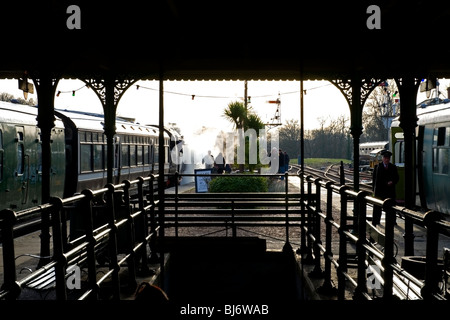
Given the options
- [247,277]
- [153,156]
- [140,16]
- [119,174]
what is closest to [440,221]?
[140,16]

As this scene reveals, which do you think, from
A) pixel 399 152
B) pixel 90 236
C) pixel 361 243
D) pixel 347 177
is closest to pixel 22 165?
pixel 90 236

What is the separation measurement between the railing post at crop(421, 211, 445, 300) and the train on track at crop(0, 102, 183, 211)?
11440mm

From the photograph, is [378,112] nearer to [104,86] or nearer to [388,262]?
[104,86]

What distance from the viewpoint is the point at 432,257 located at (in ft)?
9.73

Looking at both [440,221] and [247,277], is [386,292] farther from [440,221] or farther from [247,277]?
[247,277]

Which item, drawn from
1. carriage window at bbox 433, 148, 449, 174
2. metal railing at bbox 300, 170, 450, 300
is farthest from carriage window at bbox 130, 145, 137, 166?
metal railing at bbox 300, 170, 450, 300

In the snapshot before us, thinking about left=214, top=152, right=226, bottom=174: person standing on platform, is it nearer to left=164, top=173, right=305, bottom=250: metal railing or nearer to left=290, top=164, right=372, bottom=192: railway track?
left=290, top=164, right=372, bottom=192: railway track

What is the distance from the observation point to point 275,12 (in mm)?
5836

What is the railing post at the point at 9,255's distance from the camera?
2938mm

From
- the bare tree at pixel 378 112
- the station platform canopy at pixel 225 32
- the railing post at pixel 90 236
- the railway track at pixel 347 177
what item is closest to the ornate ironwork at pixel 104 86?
the station platform canopy at pixel 225 32

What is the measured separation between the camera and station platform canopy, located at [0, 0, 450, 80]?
569cm

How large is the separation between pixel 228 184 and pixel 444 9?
12.5m

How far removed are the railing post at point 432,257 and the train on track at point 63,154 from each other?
11440 millimetres

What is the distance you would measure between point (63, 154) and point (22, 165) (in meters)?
2.83
